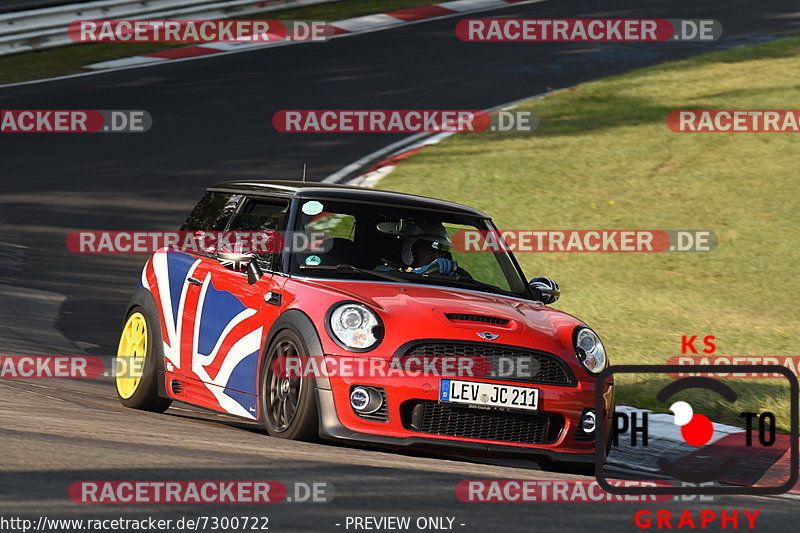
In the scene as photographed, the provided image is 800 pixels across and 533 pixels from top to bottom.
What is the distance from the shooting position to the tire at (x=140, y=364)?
7535mm

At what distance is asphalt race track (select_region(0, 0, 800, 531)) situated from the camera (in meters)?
4.61

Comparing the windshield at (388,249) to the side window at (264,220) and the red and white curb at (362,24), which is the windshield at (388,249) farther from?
the red and white curb at (362,24)

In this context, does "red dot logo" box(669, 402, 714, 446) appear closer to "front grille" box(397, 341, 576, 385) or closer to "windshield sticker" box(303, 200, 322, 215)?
"front grille" box(397, 341, 576, 385)

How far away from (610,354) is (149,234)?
544 cm

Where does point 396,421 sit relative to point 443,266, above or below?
below

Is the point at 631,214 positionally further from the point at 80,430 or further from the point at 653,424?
the point at 80,430

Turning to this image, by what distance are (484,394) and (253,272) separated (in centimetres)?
160

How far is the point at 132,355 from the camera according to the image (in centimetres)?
797

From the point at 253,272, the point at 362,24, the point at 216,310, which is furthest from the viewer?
the point at 362,24

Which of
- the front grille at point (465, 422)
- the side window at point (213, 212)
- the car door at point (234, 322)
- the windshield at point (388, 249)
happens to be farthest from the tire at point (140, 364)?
the front grille at point (465, 422)

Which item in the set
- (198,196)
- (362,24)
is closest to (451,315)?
(198,196)

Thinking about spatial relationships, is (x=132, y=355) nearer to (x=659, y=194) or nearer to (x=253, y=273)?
(x=253, y=273)

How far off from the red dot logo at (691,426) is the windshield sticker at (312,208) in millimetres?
2617

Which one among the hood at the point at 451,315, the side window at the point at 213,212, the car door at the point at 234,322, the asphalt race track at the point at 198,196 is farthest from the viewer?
the side window at the point at 213,212
